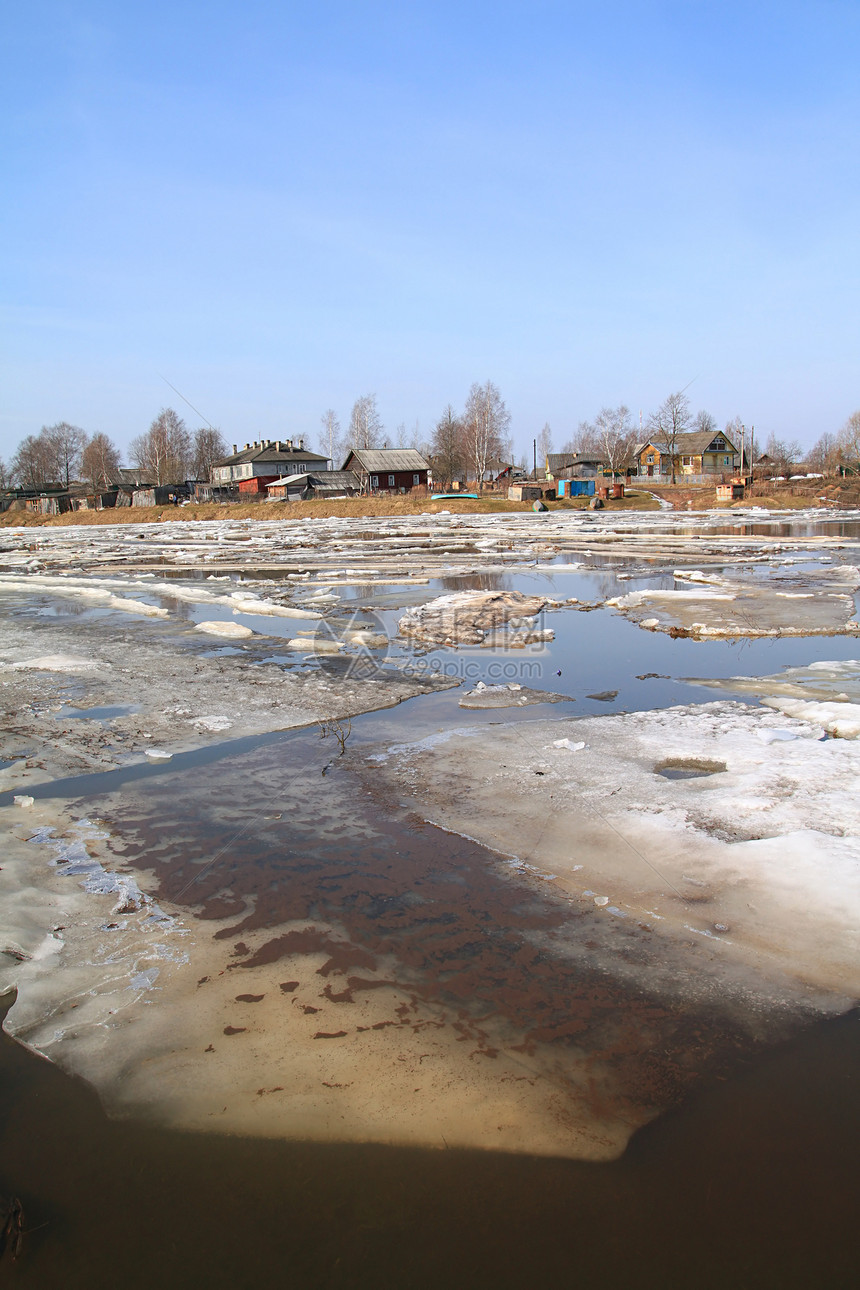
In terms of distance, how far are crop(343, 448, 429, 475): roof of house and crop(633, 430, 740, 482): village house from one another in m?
29.6

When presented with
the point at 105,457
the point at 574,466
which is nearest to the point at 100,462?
the point at 105,457

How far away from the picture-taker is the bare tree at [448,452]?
82.5 m

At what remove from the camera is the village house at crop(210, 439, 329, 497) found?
271ft

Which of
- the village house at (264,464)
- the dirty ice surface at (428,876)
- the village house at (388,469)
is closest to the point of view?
the dirty ice surface at (428,876)

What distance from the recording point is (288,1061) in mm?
2934

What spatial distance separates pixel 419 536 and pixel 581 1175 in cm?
2869

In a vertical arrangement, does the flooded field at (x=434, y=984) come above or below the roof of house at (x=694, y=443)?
below

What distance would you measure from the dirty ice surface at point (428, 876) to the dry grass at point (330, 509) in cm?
4327

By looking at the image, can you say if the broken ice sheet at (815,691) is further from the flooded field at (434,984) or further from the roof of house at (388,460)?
the roof of house at (388,460)

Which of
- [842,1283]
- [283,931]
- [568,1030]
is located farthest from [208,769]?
[842,1283]

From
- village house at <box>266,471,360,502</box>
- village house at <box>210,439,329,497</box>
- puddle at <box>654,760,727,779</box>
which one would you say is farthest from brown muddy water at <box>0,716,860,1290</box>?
village house at <box>210,439,329,497</box>

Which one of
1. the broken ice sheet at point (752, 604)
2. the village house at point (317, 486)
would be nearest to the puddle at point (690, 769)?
the broken ice sheet at point (752, 604)

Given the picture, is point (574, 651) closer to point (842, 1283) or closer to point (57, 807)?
point (57, 807)

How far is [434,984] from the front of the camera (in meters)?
3.34
